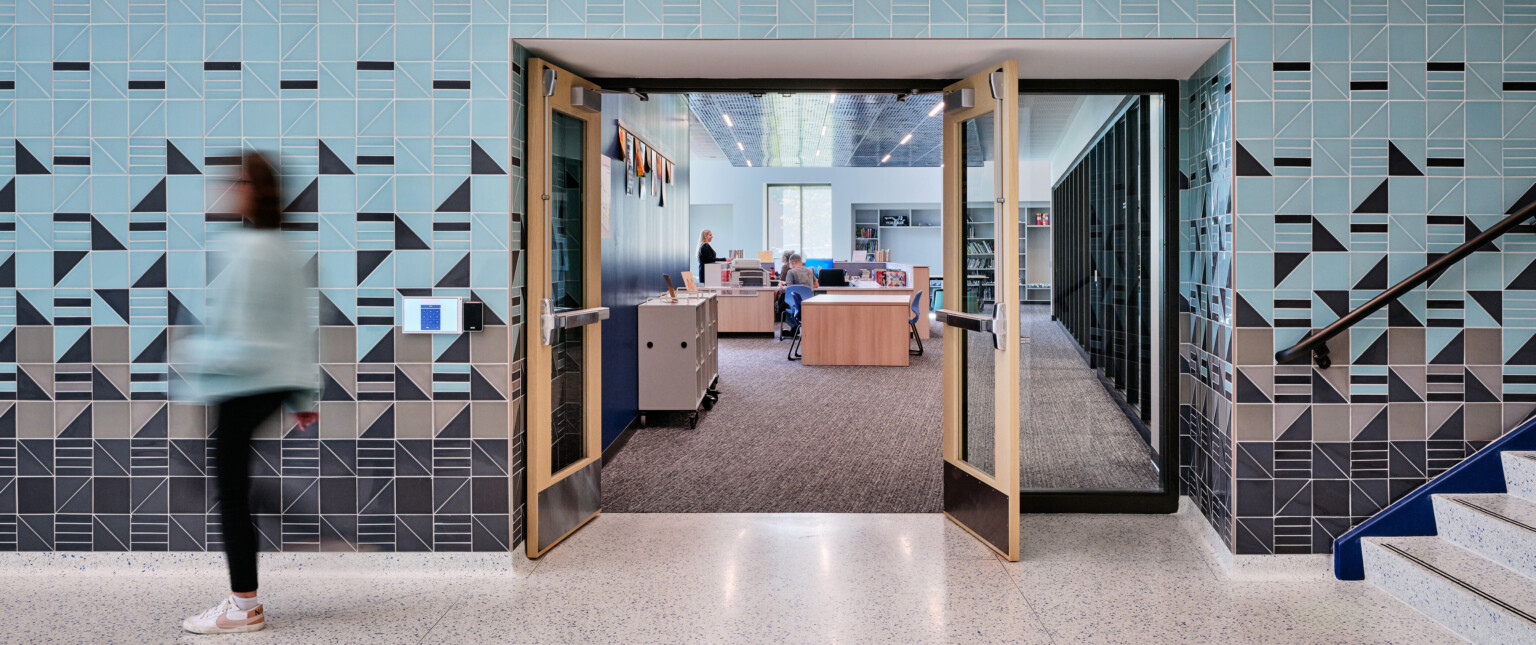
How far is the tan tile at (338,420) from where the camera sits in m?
3.23

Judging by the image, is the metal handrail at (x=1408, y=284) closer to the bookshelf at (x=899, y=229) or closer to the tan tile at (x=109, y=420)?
the tan tile at (x=109, y=420)

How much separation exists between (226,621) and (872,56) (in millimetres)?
3003

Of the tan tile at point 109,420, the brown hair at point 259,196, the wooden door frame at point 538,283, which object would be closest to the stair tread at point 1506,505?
the wooden door frame at point 538,283

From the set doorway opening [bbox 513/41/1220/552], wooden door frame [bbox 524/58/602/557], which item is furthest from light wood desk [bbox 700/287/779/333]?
wooden door frame [bbox 524/58/602/557]

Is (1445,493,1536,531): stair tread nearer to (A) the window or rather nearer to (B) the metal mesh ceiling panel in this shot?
(B) the metal mesh ceiling panel

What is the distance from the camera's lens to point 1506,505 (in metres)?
2.93

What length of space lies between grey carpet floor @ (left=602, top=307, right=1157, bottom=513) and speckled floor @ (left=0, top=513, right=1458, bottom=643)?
485 millimetres

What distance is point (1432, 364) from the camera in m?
3.14

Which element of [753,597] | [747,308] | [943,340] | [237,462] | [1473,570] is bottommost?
[753,597]

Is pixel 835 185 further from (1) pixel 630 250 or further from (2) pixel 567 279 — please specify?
(2) pixel 567 279

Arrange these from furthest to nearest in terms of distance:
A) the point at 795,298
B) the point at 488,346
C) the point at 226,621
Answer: the point at 795,298 → the point at 488,346 → the point at 226,621

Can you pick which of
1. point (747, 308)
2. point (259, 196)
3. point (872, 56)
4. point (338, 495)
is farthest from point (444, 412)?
point (747, 308)

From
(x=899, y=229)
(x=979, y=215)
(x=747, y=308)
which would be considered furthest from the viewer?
(x=899, y=229)

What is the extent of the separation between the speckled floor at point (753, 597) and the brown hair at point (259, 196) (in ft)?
4.28
